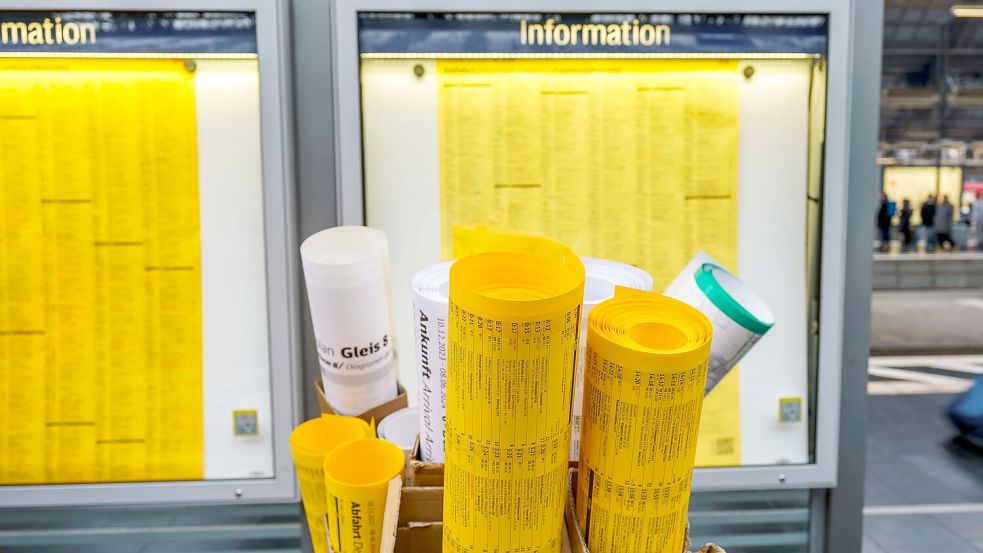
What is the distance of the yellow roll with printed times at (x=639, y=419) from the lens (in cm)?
81

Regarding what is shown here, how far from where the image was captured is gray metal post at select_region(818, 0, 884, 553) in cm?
212

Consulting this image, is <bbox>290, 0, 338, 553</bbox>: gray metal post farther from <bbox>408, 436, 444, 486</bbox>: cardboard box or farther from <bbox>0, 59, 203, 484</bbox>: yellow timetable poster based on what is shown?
<bbox>408, 436, 444, 486</bbox>: cardboard box

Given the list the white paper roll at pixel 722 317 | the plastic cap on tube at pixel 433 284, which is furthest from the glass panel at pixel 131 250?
the white paper roll at pixel 722 317

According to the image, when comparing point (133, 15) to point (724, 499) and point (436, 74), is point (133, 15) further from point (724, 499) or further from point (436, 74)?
point (724, 499)

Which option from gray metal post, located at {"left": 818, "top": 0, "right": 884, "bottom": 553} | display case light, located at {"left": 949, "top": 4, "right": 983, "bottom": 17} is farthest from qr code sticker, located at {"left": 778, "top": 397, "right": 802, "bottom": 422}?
display case light, located at {"left": 949, "top": 4, "right": 983, "bottom": 17}

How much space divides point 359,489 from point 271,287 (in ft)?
4.08

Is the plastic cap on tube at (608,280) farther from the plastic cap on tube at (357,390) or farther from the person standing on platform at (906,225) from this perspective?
the person standing on platform at (906,225)

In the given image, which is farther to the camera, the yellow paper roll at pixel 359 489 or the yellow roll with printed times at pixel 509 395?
the yellow paper roll at pixel 359 489

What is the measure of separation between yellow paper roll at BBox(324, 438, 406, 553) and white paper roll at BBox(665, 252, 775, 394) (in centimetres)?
53

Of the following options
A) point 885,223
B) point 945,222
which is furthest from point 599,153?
point 945,222

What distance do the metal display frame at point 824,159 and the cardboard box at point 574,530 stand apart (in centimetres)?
126

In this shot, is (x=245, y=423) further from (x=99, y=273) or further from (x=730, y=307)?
(x=730, y=307)

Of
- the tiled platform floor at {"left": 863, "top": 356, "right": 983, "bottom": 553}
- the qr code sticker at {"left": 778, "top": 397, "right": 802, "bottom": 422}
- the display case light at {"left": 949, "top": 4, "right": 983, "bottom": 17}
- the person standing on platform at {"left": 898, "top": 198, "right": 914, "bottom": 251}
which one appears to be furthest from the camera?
the person standing on platform at {"left": 898, "top": 198, "right": 914, "bottom": 251}

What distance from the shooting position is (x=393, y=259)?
2139 mm
